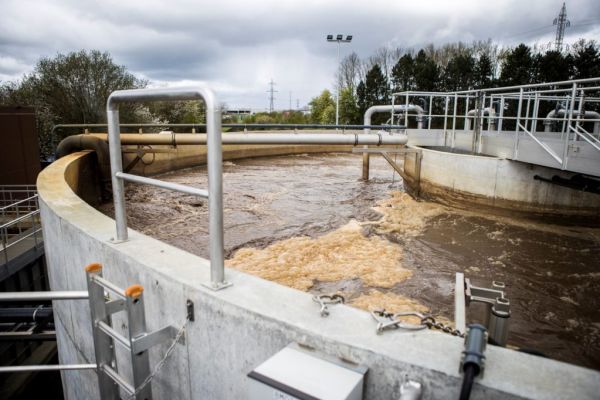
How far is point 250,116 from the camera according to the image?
40.8 metres

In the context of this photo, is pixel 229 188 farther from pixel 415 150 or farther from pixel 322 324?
pixel 322 324

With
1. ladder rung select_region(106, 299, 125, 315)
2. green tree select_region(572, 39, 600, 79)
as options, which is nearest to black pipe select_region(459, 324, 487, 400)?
ladder rung select_region(106, 299, 125, 315)

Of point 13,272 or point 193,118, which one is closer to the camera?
point 13,272

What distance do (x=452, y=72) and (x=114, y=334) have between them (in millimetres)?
32097

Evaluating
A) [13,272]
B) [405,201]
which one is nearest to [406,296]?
[405,201]

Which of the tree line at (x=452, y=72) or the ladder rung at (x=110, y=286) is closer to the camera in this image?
the ladder rung at (x=110, y=286)

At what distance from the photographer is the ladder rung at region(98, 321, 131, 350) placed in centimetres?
192

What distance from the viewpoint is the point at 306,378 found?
1.44 m

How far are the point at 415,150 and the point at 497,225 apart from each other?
11.3ft

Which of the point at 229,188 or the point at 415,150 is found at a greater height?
the point at 415,150

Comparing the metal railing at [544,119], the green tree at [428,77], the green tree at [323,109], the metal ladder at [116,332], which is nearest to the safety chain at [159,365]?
the metal ladder at [116,332]

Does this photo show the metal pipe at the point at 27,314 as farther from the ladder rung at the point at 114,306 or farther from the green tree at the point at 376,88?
the green tree at the point at 376,88

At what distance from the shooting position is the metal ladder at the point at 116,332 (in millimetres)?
1921

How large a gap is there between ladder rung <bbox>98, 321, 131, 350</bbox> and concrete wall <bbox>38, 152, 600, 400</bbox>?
1.03 ft
